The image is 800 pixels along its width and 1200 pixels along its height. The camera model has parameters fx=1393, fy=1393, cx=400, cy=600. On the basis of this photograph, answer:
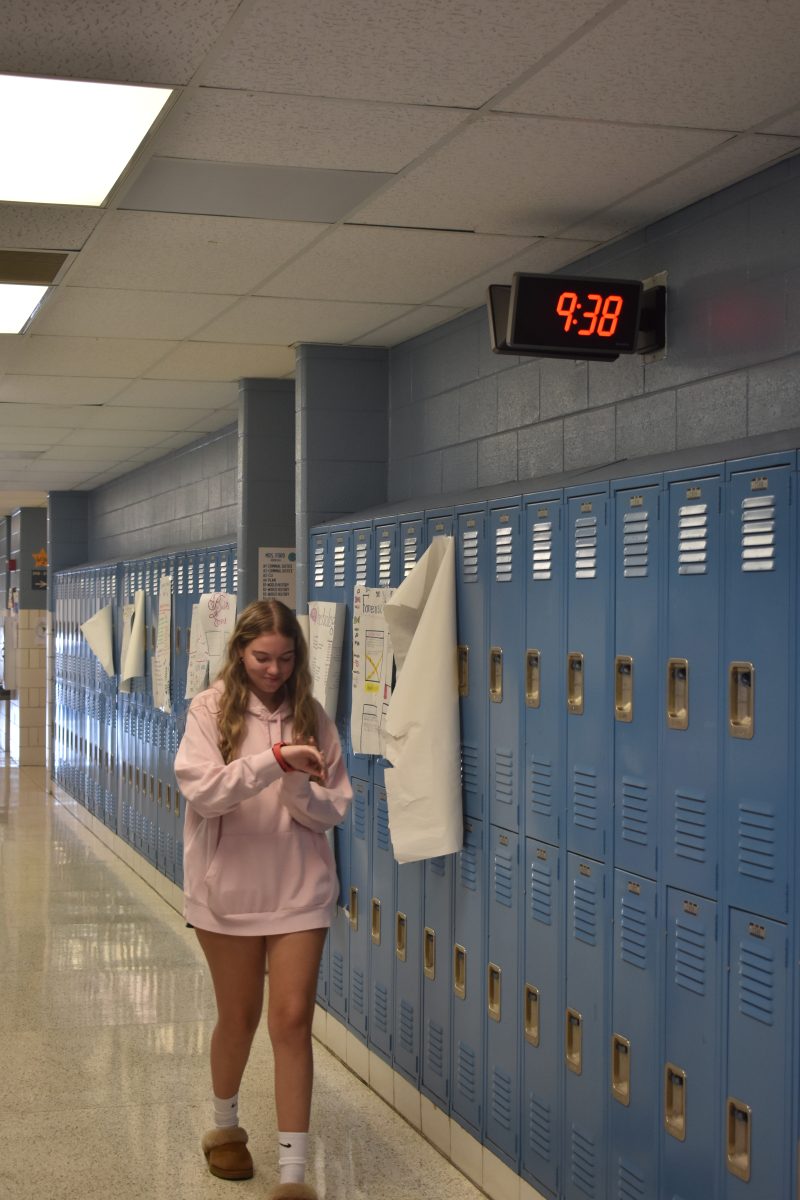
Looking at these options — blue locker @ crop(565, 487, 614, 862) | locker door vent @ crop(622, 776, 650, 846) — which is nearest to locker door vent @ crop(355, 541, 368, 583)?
blue locker @ crop(565, 487, 614, 862)

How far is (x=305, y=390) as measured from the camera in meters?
5.13

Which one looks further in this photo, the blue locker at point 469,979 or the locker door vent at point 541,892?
the blue locker at point 469,979

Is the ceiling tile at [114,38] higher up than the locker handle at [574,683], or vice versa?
the ceiling tile at [114,38]

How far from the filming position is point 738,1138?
8.66 feet

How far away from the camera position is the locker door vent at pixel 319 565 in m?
4.90

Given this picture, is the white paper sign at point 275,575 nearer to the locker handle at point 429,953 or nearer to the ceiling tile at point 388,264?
the ceiling tile at point 388,264

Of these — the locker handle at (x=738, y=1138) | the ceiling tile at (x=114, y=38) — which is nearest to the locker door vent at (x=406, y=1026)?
the locker handle at (x=738, y=1138)

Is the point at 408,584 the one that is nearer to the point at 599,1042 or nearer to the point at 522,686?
the point at 522,686

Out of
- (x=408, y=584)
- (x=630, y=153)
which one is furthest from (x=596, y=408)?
(x=630, y=153)

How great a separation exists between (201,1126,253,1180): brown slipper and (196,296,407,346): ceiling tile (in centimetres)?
246

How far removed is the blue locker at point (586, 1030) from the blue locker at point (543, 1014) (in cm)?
5

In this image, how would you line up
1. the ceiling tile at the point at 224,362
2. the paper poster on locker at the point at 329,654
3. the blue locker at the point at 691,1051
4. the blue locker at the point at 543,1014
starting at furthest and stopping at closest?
the ceiling tile at the point at 224,362 → the paper poster on locker at the point at 329,654 → the blue locker at the point at 543,1014 → the blue locker at the point at 691,1051

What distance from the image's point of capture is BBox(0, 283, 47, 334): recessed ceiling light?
420 centimetres

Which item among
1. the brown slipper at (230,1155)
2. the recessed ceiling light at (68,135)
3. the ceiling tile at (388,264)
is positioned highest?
the ceiling tile at (388,264)
